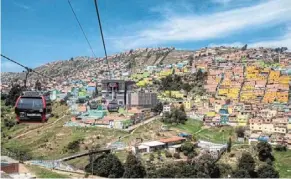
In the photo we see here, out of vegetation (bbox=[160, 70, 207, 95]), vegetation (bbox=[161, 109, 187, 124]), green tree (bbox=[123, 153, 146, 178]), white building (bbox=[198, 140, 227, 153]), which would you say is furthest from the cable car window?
vegetation (bbox=[160, 70, 207, 95])

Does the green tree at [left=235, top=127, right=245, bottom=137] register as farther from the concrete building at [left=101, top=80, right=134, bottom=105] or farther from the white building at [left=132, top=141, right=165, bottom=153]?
the concrete building at [left=101, top=80, right=134, bottom=105]

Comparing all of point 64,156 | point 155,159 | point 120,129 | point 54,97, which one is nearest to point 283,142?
point 155,159

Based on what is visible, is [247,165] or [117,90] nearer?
[247,165]

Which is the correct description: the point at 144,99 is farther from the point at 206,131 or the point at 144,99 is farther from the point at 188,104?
the point at 206,131

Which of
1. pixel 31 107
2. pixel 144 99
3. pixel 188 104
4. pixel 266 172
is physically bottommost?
pixel 266 172

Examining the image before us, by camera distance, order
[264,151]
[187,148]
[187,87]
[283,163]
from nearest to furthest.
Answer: [283,163]
[264,151]
[187,148]
[187,87]

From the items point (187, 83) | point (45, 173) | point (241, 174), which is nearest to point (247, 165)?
point (241, 174)

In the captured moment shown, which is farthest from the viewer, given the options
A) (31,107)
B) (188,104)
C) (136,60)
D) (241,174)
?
(136,60)
